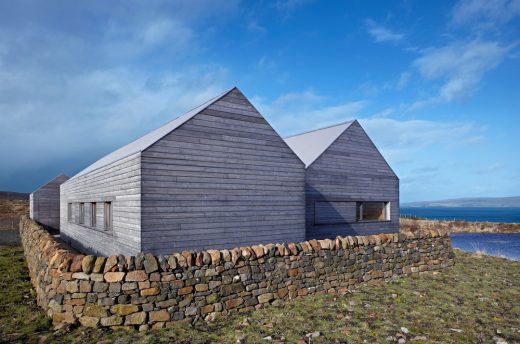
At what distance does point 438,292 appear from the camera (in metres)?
9.24

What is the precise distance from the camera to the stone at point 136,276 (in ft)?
21.4

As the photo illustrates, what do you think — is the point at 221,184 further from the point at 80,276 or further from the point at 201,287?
the point at 80,276

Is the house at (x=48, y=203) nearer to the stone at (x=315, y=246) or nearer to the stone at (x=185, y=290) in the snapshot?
the stone at (x=185, y=290)

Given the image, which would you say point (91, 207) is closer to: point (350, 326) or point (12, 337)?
point (12, 337)

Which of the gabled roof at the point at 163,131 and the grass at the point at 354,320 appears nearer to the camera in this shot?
the grass at the point at 354,320

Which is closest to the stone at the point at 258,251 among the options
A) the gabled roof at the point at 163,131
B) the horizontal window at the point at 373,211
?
the gabled roof at the point at 163,131

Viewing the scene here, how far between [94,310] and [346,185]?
547 inches

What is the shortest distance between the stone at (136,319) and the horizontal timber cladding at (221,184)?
3046 millimetres

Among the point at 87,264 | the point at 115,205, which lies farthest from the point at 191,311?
the point at 115,205

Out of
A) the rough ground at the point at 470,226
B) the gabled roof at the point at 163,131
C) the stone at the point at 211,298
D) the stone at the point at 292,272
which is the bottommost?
the rough ground at the point at 470,226

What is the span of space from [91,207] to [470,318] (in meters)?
14.8

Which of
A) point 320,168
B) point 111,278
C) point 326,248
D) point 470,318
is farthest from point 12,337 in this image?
point 320,168

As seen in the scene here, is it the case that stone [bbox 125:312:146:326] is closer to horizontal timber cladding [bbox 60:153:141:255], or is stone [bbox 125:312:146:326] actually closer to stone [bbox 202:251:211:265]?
stone [bbox 202:251:211:265]

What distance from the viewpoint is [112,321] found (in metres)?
6.41
